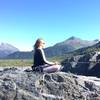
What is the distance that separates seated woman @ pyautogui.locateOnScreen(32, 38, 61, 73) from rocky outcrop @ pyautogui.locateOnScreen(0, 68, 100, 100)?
1.33ft

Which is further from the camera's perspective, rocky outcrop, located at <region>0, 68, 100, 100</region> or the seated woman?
the seated woman

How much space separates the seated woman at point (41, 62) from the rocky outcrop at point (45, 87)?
1.33 ft

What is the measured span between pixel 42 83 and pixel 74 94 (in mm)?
1798

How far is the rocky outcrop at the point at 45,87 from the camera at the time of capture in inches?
710

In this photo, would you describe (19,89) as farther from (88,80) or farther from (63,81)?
(88,80)

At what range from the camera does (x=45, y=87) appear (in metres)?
18.6

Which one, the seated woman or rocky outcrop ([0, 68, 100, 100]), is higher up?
the seated woman

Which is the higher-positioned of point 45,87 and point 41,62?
point 41,62

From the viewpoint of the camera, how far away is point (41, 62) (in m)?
19.9

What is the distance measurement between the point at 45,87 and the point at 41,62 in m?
1.83

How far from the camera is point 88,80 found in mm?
20094

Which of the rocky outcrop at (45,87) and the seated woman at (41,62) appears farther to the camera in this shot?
the seated woman at (41,62)

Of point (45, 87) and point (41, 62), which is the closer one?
point (45, 87)

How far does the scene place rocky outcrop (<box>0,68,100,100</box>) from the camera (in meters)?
18.0
